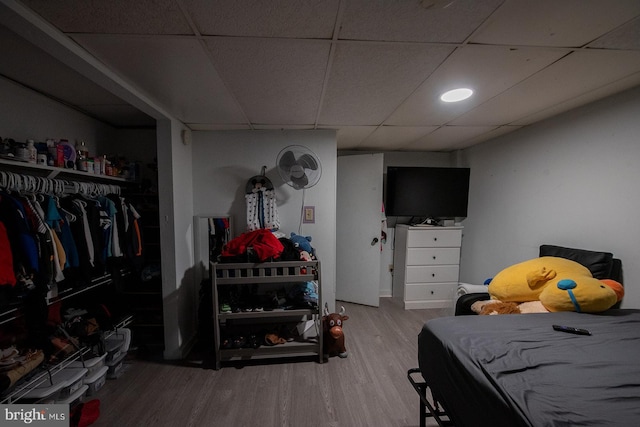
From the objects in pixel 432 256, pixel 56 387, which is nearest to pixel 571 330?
pixel 432 256

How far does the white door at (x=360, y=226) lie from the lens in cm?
313

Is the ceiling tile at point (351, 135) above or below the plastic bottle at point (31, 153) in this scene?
above

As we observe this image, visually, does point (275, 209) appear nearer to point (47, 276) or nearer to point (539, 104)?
point (47, 276)

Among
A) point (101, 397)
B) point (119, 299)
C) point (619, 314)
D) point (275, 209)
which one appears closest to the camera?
point (619, 314)

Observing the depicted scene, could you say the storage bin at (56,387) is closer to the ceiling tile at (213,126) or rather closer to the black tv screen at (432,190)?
the ceiling tile at (213,126)

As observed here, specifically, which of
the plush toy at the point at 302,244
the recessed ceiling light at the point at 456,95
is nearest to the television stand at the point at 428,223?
the plush toy at the point at 302,244

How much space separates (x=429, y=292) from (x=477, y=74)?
265 centimetres

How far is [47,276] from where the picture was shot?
1461 mm

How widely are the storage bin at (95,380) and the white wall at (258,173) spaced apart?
4.70 feet

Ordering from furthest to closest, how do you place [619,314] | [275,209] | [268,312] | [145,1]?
[275,209], [268,312], [619,314], [145,1]

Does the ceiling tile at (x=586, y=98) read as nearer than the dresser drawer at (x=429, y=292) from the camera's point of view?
Yes

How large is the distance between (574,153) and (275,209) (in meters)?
2.63

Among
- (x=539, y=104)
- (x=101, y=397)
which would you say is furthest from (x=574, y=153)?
(x=101, y=397)

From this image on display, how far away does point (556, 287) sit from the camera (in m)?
1.52
